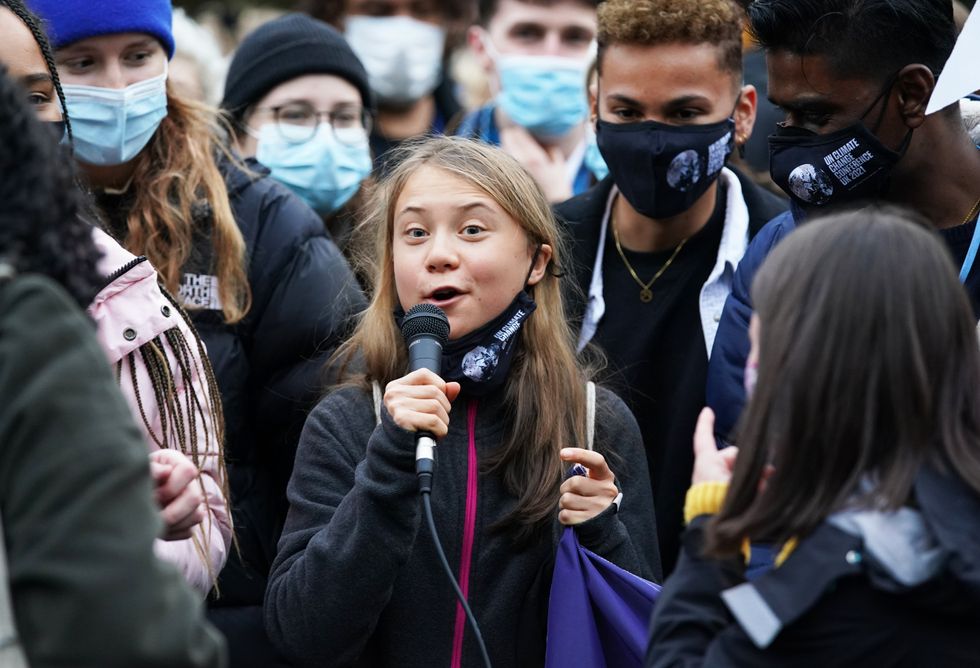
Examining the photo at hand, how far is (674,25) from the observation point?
4.61m

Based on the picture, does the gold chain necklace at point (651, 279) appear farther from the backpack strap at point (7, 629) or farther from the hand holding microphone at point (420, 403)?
the backpack strap at point (7, 629)

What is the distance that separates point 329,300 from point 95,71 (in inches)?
42.3

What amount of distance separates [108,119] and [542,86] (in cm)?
270

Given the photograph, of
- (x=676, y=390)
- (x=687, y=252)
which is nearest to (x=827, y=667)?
(x=676, y=390)

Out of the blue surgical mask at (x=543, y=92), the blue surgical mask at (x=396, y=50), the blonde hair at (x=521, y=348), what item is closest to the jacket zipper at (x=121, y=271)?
the blonde hair at (x=521, y=348)

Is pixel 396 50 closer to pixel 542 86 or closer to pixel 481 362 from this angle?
pixel 542 86

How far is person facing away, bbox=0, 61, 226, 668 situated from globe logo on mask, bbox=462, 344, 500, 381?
5.17 feet

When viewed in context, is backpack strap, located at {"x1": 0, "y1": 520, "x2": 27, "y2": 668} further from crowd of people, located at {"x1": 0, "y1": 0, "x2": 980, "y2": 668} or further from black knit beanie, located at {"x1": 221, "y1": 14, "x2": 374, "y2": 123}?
black knit beanie, located at {"x1": 221, "y1": 14, "x2": 374, "y2": 123}

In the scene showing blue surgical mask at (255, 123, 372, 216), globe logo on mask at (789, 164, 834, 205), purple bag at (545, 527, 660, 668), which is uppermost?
globe logo on mask at (789, 164, 834, 205)

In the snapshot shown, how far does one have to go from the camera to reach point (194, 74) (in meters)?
7.00

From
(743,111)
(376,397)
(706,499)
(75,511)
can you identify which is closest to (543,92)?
(743,111)

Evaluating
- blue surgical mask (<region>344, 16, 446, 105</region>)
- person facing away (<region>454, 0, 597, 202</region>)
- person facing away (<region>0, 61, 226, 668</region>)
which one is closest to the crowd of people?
person facing away (<region>0, 61, 226, 668</region>)

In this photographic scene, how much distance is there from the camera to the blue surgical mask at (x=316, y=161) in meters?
5.61

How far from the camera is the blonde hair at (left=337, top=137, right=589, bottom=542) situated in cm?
355
